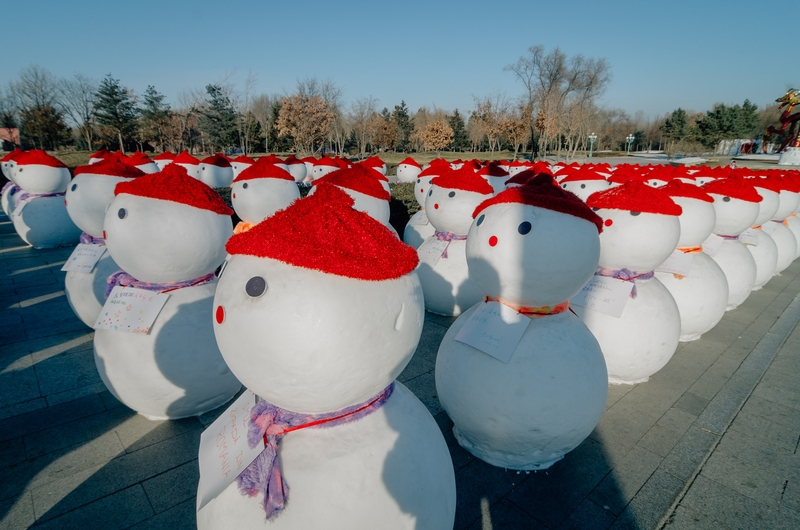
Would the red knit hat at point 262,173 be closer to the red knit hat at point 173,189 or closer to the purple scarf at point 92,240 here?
the purple scarf at point 92,240

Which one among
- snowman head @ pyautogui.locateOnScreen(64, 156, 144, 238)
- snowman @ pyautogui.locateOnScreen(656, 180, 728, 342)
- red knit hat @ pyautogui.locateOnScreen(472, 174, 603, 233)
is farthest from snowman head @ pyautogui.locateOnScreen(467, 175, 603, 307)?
snowman head @ pyautogui.locateOnScreen(64, 156, 144, 238)

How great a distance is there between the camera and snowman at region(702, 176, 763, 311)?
568 cm

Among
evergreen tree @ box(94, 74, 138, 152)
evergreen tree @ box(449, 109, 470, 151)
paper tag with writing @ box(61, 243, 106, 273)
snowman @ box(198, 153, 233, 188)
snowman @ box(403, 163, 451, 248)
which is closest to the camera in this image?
paper tag with writing @ box(61, 243, 106, 273)

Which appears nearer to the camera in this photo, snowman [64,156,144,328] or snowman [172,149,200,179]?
snowman [64,156,144,328]

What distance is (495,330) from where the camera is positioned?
9.39ft

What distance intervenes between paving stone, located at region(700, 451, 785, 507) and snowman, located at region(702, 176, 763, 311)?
363cm

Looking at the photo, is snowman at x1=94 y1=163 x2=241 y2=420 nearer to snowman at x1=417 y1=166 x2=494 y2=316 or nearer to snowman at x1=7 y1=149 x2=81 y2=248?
snowman at x1=417 y1=166 x2=494 y2=316

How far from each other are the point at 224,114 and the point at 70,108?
10.7 m

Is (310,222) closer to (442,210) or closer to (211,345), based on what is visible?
(211,345)

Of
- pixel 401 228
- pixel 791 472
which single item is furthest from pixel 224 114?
pixel 791 472

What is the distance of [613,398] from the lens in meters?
4.02

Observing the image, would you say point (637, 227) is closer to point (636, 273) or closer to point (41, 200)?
point (636, 273)

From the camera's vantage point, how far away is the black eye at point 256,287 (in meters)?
1.55

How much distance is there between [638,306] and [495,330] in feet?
6.16
